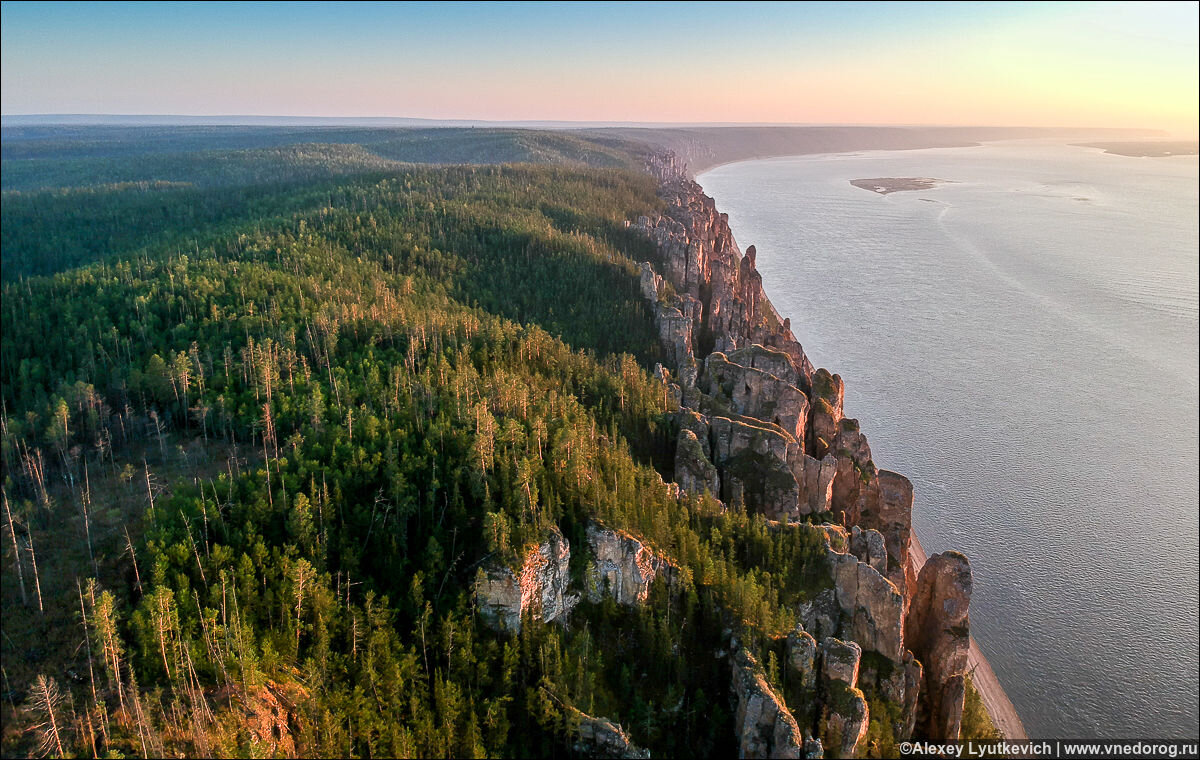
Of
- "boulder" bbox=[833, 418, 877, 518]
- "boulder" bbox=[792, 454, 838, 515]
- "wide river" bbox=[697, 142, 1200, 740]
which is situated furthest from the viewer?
"boulder" bbox=[833, 418, 877, 518]

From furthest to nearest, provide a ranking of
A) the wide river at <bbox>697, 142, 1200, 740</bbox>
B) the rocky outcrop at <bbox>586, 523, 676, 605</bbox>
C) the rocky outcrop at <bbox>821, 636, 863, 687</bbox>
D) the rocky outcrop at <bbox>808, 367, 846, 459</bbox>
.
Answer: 1. the rocky outcrop at <bbox>808, 367, 846, 459</bbox>
2. the wide river at <bbox>697, 142, 1200, 740</bbox>
3. the rocky outcrop at <bbox>586, 523, 676, 605</bbox>
4. the rocky outcrop at <bbox>821, 636, 863, 687</bbox>

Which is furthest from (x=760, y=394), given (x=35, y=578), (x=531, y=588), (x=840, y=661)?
(x=35, y=578)

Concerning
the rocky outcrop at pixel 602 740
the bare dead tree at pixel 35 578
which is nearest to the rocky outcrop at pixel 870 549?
the rocky outcrop at pixel 602 740

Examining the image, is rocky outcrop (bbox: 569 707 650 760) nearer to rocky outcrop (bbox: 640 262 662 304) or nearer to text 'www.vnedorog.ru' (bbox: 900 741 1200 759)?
text 'www.vnedorog.ru' (bbox: 900 741 1200 759)

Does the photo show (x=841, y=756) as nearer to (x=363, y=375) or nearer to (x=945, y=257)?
(x=363, y=375)

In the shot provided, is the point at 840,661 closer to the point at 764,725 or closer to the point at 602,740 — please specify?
the point at 764,725

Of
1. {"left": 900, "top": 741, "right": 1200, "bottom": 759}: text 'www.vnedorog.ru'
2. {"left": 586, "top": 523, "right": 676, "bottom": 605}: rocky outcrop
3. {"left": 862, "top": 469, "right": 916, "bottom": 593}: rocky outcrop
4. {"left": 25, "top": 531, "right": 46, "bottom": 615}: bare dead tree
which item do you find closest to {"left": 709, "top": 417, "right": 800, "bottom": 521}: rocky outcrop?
{"left": 862, "top": 469, "right": 916, "bottom": 593}: rocky outcrop

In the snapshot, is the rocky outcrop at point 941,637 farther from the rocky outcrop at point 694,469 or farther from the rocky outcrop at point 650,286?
the rocky outcrop at point 650,286

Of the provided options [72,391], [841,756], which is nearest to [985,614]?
[841,756]
